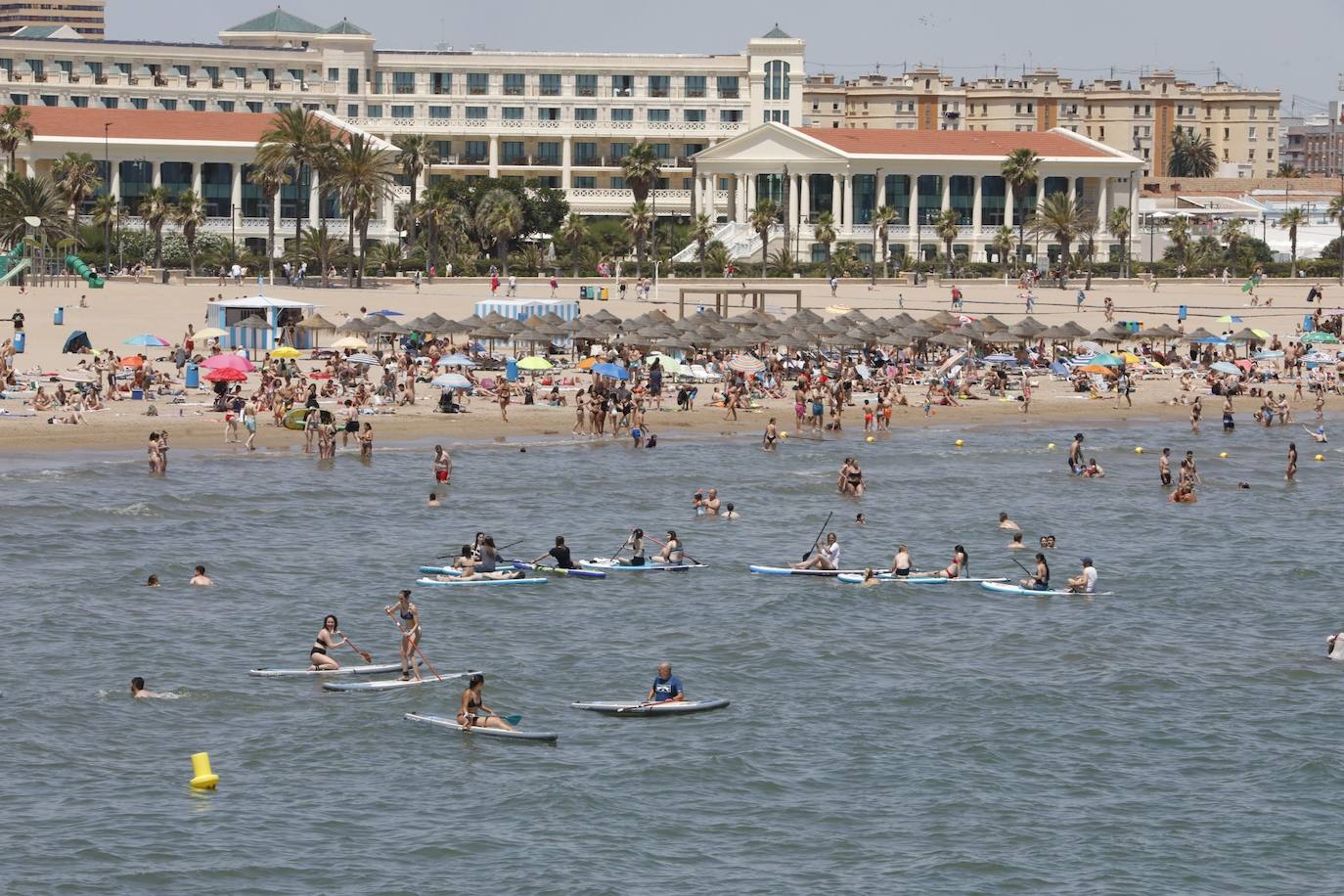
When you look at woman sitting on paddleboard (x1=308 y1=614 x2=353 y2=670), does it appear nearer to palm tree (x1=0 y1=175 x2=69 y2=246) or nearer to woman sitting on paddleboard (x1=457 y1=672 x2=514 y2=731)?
woman sitting on paddleboard (x1=457 y1=672 x2=514 y2=731)

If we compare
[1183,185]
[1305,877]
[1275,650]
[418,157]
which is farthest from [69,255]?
[1183,185]

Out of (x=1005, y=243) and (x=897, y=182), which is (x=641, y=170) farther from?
(x=1005, y=243)

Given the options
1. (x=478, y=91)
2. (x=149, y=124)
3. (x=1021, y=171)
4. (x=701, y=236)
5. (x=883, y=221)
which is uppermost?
(x=478, y=91)

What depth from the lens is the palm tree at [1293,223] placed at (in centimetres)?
12262

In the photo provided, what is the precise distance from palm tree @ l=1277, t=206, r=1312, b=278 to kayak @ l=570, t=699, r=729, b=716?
303 feet

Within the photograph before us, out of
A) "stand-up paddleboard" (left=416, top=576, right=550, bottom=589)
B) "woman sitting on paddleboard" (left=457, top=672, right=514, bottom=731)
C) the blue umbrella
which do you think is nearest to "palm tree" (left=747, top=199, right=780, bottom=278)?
the blue umbrella

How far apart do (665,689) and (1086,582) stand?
12696mm

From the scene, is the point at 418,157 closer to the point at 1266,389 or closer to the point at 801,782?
the point at 1266,389

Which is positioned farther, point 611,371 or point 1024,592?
point 611,371

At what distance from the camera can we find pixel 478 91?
145 metres

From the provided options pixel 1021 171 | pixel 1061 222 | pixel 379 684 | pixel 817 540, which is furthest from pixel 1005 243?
pixel 379 684

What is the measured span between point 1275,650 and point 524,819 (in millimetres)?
16153

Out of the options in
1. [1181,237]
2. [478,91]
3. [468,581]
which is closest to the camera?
[468,581]

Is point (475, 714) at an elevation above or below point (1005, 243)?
below
